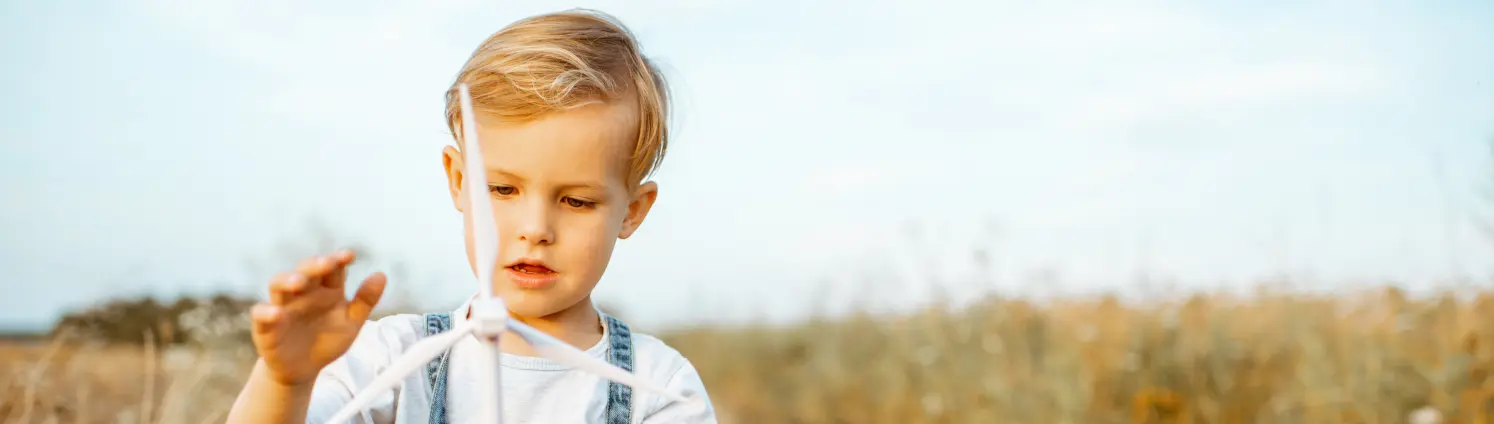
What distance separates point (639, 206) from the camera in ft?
7.16

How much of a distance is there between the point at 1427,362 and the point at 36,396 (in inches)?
176

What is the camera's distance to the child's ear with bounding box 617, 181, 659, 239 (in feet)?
7.06

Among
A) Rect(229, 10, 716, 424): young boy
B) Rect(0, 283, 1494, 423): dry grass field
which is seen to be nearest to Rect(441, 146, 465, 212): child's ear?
Rect(229, 10, 716, 424): young boy

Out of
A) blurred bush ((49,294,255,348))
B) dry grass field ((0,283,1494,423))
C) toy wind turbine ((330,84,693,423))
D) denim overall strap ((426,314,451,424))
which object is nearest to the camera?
toy wind turbine ((330,84,693,423))

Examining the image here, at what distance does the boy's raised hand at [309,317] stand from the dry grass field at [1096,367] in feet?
7.25

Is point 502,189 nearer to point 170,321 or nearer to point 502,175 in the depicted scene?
point 502,175

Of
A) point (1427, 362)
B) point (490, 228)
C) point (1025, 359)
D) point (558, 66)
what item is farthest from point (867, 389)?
point (490, 228)

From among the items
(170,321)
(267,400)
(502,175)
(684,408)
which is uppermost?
(502,175)

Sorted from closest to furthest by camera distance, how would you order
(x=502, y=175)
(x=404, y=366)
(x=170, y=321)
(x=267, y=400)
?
1. (x=404, y=366)
2. (x=267, y=400)
3. (x=502, y=175)
4. (x=170, y=321)

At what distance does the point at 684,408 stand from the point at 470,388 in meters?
0.36

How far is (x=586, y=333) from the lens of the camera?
214 cm

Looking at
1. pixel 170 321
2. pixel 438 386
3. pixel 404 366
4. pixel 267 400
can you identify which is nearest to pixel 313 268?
pixel 404 366

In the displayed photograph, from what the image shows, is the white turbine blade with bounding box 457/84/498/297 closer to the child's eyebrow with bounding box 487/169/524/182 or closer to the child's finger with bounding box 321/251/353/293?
the child's finger with bounding box 321/251/353/293

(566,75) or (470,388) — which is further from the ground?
(566,75)
